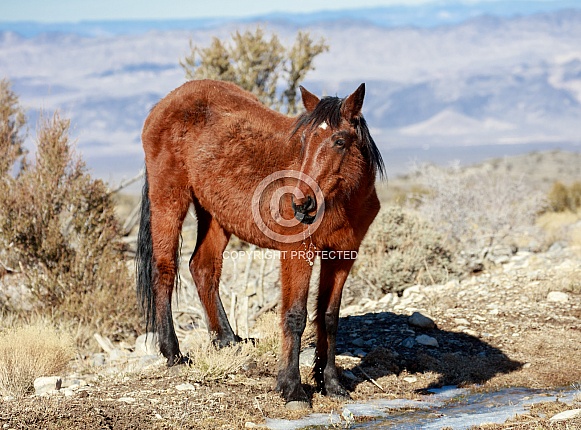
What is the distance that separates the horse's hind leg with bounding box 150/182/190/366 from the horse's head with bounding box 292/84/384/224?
68.8 inches

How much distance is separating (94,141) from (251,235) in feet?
460

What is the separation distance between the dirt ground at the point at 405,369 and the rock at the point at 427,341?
0.19 ft

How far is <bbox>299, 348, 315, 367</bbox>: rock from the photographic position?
7152mm

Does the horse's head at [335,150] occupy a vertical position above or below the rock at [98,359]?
above

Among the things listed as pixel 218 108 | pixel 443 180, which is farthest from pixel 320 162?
pixel 443 180

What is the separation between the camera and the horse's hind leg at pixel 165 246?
7.43 meters

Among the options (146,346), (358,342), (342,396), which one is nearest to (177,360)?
(146,346)

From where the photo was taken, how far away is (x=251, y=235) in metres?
6.82

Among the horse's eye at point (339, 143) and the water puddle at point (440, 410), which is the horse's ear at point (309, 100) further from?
the water puddle at point (440, 410)

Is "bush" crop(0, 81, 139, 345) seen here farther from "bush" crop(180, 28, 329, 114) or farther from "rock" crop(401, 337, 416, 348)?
"bush" crop(180, 28, 329, 114)

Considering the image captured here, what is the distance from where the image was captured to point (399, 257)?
10883mm

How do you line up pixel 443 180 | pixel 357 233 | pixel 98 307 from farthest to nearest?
pixel 443 180 < pixel 98 307 < pixel 357 233

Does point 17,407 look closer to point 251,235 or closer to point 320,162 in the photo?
point 251,235

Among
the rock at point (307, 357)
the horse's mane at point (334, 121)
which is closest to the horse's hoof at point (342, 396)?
the rock at point (307, 357)
